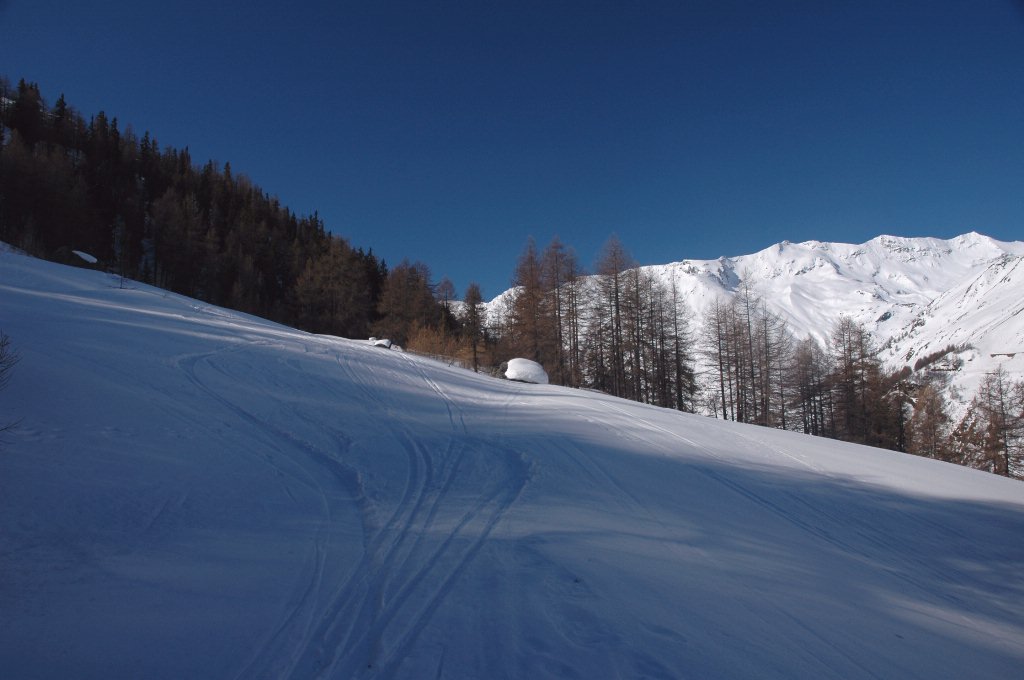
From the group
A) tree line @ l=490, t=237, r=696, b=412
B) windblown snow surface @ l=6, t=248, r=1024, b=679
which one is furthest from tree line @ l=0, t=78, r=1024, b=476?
windblown snow surface @ l=6, t=248, r=1024, b=679

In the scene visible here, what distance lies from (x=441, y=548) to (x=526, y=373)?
16.0 m

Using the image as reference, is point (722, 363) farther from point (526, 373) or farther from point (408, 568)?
point (408, 568)

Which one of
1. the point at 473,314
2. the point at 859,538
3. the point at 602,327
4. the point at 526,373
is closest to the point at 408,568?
the point at 859,538

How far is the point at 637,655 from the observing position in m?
2.77

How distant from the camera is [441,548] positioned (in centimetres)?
406

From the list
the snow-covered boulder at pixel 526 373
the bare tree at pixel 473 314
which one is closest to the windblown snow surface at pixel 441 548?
the snow-covered boulder at pixel 526 373

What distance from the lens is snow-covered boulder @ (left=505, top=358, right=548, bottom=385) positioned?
19.9 metres

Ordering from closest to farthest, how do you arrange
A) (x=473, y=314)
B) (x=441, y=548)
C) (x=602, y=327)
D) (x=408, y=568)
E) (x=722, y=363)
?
(x=408, y=568)
(x=441, y=548)
(x=602, y=327)
(x=722, y=363)
(x=473, y=314)

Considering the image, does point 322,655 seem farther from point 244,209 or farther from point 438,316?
point 244,209

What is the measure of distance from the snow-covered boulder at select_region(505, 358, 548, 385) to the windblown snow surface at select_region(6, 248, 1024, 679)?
1126cm

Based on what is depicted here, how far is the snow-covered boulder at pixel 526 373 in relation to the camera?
19.9 metres

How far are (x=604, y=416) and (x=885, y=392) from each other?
89.8 feet

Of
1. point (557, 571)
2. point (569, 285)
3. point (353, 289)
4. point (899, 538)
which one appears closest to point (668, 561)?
point (557, 571)

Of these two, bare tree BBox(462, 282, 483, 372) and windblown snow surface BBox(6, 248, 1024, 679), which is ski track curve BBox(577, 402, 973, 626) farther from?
bare tree BBox(462, 282, 483, 372)
